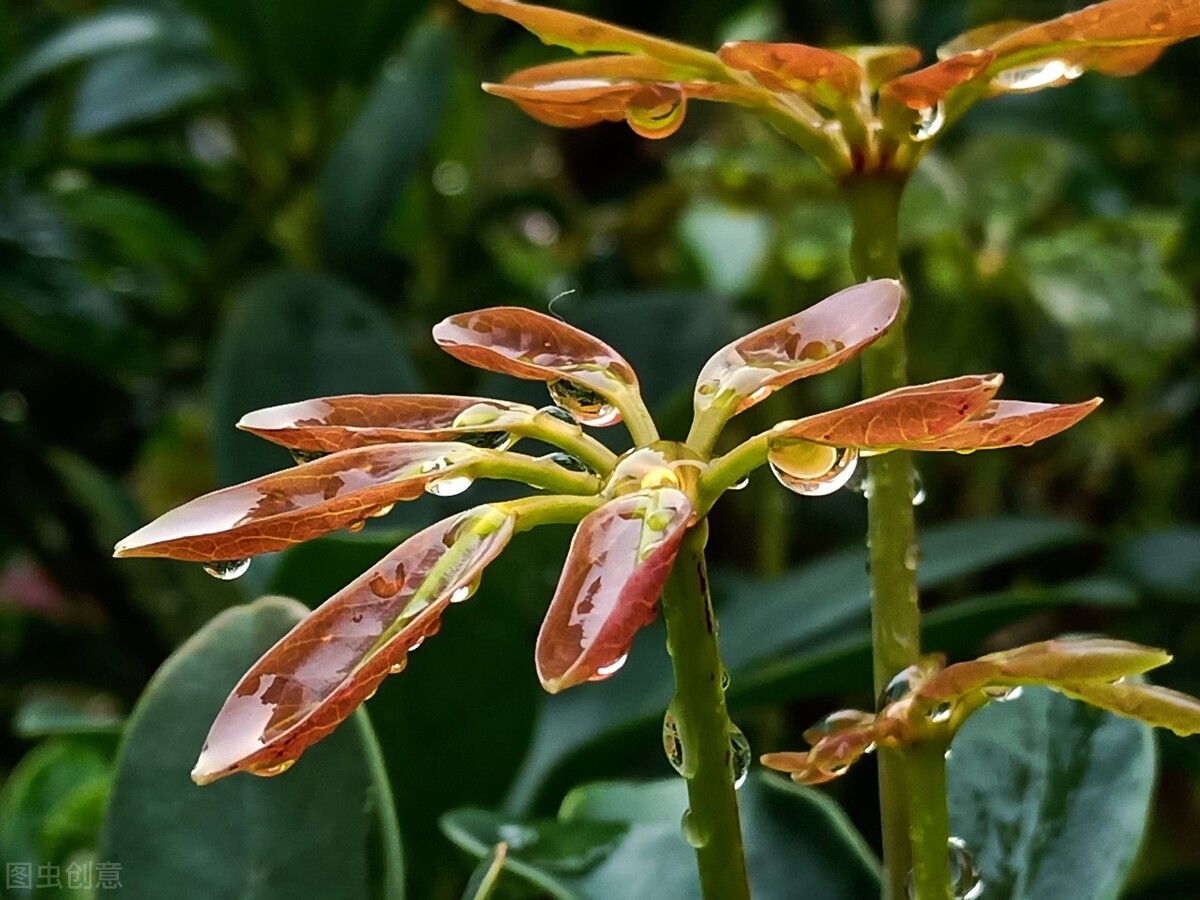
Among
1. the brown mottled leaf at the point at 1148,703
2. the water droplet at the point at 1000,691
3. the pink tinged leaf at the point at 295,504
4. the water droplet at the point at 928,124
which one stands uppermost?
the water droplet at the point at 928,124

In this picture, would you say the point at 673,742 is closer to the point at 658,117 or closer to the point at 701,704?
the point at 701,704

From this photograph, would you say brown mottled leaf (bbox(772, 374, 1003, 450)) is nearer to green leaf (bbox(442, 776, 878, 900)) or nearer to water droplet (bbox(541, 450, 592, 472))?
water droplet (bbox(541, 450, 592, 472))

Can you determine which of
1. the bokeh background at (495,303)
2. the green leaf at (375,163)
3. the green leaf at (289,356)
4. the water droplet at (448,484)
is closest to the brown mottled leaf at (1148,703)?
the water droplet at (448,484)

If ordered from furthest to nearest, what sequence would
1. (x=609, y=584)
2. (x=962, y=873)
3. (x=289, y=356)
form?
(x=289, y=356) < (x=962, y=873) < (x=609, y=584)

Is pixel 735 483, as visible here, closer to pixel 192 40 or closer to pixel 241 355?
pixel 241 355

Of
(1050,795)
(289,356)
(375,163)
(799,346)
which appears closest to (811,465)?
(799,346)

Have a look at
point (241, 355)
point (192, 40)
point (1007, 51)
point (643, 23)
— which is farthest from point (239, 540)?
point (643, 23)

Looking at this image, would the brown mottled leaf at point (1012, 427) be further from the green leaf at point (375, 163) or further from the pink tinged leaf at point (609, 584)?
the green leaf at point (375, 163)
